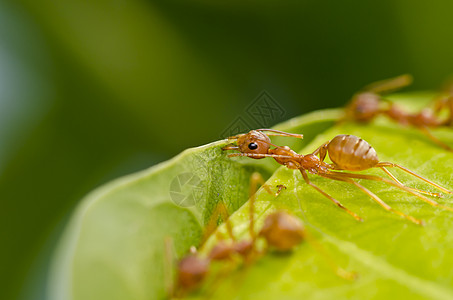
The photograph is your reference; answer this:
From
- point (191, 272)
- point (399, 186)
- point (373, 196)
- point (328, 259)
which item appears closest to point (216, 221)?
point (191, 272)

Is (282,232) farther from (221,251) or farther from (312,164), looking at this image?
(312,164)

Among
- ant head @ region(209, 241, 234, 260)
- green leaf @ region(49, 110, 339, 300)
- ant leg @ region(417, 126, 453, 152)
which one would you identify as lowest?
ant leg @ region(417, 126, 453, 152)

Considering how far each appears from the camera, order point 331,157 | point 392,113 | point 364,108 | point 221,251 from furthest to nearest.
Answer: point 392,113 → point 364,108 → point 331,157 → point 221,251

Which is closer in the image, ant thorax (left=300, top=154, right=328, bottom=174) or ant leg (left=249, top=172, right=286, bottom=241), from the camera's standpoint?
ant leg (left=249, top=172, right=286, bottom=241)

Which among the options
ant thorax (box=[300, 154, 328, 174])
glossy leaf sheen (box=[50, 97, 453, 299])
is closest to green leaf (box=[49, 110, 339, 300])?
glossy leaf sheen (box=[50, 97, 453, 299])

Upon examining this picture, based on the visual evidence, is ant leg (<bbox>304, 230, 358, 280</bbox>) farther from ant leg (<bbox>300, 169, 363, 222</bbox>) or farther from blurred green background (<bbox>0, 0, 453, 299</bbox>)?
blurred green background (<bbox>0, 0, 453, 299</bbox>)

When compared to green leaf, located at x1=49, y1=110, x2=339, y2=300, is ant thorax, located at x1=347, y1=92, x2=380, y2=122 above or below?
below

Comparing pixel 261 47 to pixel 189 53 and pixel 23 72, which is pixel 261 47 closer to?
pixel 189 53

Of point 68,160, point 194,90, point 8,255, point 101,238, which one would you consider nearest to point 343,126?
point 194,90
